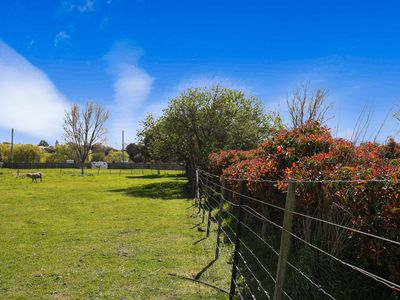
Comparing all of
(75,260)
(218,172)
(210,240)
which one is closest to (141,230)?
(210,240)

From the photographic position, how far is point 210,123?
19.2 meters

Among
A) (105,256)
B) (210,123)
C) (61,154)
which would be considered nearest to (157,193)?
(210,123)

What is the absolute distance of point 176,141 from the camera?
20.3 metres

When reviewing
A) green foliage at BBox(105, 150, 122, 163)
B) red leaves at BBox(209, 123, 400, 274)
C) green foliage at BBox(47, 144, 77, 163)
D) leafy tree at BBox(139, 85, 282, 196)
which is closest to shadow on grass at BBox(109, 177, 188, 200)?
leafy tree at BBox(139, 85, 282, 196)

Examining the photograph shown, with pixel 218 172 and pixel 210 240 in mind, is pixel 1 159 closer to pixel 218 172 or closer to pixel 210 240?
pixel 218 172

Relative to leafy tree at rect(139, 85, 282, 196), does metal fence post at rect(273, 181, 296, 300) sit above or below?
below

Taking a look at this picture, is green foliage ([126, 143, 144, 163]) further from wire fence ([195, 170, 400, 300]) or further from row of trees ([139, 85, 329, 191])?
wire fence ([195, 170, 400, 300])

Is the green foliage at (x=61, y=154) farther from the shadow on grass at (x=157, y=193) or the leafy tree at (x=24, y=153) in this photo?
the shadow on grass at (x=157, y=193)

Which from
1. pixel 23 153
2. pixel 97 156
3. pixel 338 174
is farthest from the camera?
pixel 97 156

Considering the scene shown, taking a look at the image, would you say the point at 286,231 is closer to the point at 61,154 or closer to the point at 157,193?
the point at 157,193

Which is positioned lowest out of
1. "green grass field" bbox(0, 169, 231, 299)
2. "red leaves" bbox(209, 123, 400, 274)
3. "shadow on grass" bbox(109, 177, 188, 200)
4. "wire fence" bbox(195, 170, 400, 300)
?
"green grass field" bbox(0, 169, 231, 299)

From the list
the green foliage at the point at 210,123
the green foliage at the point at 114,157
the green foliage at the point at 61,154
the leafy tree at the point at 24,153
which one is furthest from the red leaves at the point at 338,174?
the green foliage at the point at 114,157

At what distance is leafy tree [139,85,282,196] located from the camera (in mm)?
18906

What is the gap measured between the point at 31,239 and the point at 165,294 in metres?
4.23
